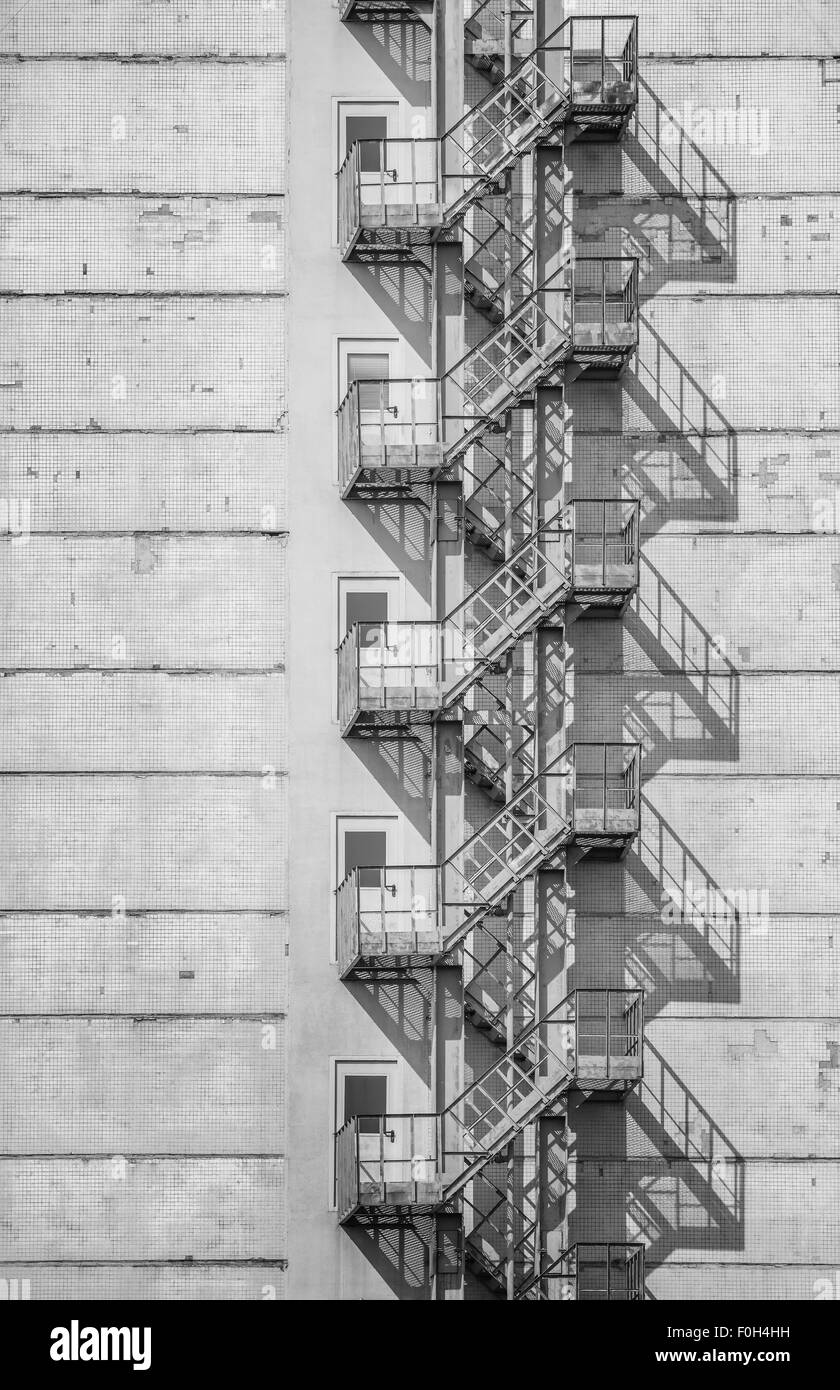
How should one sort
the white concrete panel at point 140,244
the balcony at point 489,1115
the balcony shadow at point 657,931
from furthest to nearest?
the white concrete panel at point 140,244, the balcony shadow at point 657,931, the balcony at point 489,1115

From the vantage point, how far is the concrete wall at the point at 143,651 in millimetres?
30094

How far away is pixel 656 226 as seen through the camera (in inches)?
1231

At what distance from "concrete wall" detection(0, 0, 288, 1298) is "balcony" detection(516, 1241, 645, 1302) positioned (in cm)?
441

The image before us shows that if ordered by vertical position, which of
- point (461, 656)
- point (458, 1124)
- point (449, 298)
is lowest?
point (458, 1124)

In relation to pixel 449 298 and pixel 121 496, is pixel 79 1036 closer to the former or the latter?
pixel 121 496

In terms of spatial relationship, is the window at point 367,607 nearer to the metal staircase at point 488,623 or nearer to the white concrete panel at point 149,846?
the metal staircase at point 488,623

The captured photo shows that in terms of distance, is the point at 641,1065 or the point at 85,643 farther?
the point at 85,643

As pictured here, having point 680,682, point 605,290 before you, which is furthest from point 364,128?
point 680,682

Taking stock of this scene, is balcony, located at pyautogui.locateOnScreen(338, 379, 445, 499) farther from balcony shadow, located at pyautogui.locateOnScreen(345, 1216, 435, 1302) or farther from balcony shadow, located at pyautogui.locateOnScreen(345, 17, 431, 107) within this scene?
balcony shadow, located at pyautogui.locateOnScreen(345, 1216, 435, 1302)

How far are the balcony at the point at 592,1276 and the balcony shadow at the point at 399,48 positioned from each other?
2013 cm

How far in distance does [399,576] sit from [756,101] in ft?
34.6

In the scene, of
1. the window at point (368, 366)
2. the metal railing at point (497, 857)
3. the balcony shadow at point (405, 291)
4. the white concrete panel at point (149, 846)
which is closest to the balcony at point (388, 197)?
the balcony shadow at point (405, 291)

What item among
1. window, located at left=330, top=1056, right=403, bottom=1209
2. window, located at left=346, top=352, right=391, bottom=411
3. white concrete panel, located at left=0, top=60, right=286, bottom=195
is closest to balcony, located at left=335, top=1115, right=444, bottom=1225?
window, located at left=330, top=1056, right=403, bottom=1209

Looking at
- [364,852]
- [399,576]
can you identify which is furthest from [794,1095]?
[399,576]
